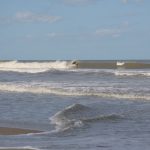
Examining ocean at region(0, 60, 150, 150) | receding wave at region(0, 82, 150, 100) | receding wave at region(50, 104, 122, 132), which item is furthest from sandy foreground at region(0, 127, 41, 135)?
receding wave at region(0, 82, 150, 100)

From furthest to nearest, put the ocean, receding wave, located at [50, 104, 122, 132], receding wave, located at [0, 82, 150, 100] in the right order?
receding wave, located at [0, 82, 150, 100], receding wave, located at [50, 104, 122, 132], the ocean

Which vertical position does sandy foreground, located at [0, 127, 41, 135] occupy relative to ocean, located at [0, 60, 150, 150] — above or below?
below

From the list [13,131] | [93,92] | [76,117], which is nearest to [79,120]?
[76,117]

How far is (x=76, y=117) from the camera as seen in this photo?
13.7 metres

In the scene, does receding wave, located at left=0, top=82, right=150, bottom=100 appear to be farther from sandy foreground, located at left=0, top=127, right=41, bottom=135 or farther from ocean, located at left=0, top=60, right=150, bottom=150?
sandy foreground, located at left=0, top=127, right=41, bottom=135

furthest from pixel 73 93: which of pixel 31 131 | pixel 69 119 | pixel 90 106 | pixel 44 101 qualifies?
pixel 31 131

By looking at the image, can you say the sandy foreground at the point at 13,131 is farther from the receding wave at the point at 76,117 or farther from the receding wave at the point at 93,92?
the receding wave at the point at 93,92

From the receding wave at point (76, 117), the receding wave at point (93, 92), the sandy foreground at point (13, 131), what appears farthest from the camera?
the receding wave at point (93, 92)

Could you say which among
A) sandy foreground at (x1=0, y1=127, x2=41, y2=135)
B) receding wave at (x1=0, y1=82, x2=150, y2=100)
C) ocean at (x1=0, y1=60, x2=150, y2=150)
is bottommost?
sandy foreground at (x1=0, y1=127, x2=41, y2=135)

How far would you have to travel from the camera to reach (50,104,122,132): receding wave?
12016 mm

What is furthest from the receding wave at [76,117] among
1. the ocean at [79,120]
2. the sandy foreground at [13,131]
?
the sandy foreground at [13,131]

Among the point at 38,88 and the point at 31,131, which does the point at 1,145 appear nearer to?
the point at 31,131

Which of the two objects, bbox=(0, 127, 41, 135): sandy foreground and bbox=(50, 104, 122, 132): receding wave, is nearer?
bbox=(0, 127, 41, 135): sandy foreground

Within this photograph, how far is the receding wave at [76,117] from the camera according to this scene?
12016mm
